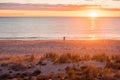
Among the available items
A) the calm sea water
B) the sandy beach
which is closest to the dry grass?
the sandy beach

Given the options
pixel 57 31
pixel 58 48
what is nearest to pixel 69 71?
pixel 58 48

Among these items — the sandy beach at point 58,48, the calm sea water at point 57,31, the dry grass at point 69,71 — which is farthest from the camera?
the calm sea water at point 57,31

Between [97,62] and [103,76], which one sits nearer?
[103,76]

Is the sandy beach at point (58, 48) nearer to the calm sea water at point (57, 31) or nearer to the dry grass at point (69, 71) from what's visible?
the dry grass at point (69, 71)

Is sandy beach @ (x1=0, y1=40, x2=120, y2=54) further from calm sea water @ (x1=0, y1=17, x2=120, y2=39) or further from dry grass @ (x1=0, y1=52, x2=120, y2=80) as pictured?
calm sea water @ (x1=0, y1=17, x2=120, y2=39)

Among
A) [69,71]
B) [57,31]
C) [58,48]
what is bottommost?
[69,71]

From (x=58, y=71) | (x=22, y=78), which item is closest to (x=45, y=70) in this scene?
(x=58, y=71)

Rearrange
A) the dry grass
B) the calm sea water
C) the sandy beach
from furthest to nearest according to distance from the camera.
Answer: the calm sea water → the sandy beach → the dry grass

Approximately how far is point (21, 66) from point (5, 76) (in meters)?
1.93

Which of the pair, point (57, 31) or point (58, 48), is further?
point (57, 31)

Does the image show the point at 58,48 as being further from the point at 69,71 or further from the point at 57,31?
the point at 57,31

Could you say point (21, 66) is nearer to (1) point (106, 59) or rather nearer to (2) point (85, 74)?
(2) point (85, 74)

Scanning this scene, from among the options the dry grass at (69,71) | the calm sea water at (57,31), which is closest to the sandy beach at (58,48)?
the dry grass at (69,71)

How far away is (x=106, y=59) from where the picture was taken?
17297 mm
